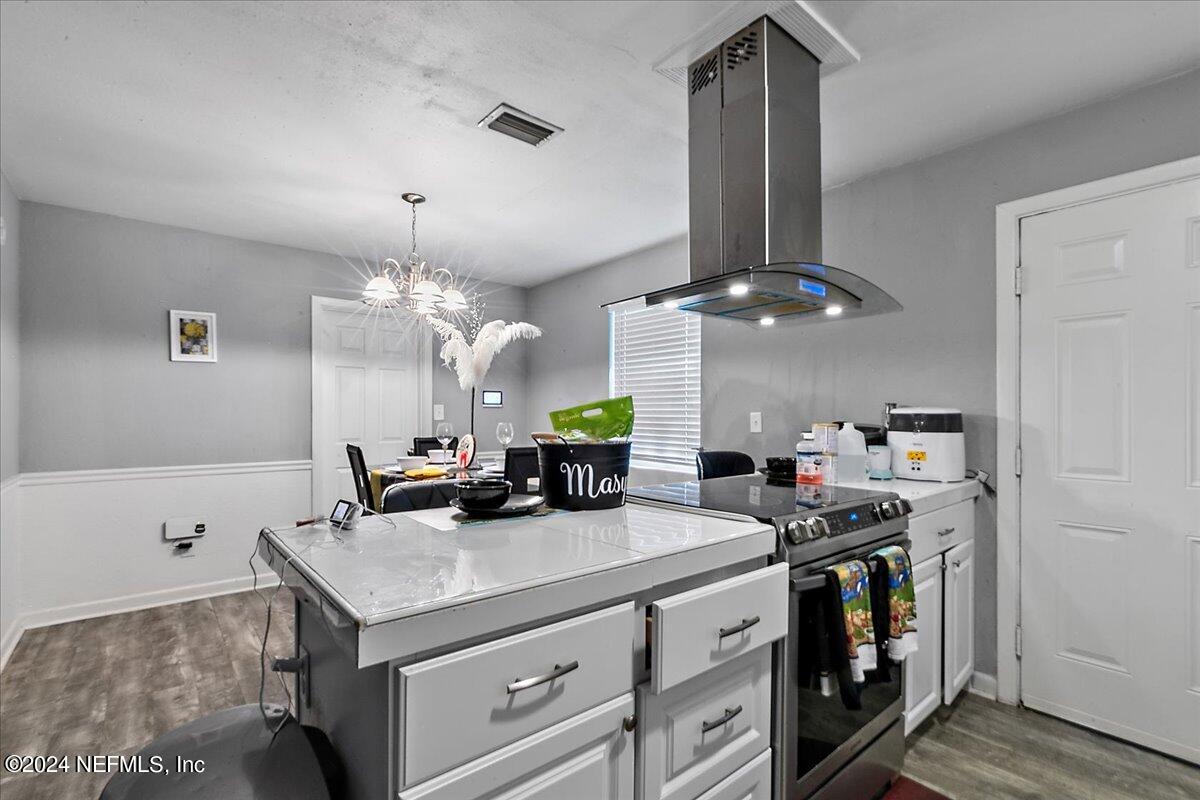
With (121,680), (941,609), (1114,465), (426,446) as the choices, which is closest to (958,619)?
(941,609)

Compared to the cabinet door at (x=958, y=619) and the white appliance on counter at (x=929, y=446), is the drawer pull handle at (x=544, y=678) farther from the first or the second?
the white appliance on counter at (x=929, y=446)

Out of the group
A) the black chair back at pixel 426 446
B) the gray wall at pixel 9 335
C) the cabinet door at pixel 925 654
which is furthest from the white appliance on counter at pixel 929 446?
the gray wall at pixel 9 335

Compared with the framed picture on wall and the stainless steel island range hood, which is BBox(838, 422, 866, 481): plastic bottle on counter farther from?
the framed picture on wall

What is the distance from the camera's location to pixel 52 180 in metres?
2.96

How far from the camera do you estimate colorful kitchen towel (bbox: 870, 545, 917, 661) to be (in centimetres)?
155

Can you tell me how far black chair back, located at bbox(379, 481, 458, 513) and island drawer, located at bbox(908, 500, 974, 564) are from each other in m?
1.62

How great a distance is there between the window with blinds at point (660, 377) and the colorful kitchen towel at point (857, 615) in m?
2.34

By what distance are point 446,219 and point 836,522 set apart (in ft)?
9.79

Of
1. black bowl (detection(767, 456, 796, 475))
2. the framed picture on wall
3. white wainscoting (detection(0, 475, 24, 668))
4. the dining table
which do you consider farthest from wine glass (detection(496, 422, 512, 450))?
the framed picture on wall

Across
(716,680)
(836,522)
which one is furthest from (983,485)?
(716,680)

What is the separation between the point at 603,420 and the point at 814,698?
0.89 metres

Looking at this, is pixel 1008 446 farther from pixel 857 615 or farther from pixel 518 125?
Answer: pixel 518 125

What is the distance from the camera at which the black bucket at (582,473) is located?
1484 millimetres

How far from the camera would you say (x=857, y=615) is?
144 centimetres
